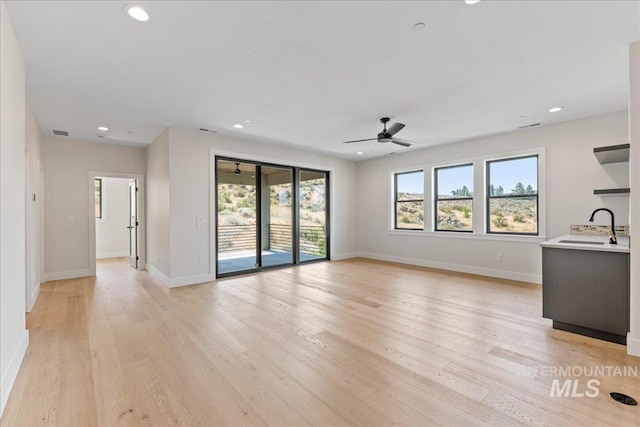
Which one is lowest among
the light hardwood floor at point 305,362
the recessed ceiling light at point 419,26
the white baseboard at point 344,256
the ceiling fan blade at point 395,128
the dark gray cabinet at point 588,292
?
the light hardwood floor at point 305,362

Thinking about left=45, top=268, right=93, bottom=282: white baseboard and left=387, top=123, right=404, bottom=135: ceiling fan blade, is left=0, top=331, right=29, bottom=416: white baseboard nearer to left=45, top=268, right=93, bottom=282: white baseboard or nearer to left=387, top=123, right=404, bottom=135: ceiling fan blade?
left=45, top=268, right=93, bottom=282: white baseboard

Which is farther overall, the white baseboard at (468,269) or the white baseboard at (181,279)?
the white baseboard at (468,269)

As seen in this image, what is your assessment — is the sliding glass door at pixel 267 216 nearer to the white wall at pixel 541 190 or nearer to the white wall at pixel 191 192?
the white wall at pixel 191 192

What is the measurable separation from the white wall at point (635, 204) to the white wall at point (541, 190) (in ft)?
7.83

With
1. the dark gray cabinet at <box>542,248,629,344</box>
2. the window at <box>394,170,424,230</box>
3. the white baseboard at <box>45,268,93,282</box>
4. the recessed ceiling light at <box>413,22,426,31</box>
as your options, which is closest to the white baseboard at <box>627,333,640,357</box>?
the dark gray cabinet at <box>542,248,629,344</box>

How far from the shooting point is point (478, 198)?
5.79 metres

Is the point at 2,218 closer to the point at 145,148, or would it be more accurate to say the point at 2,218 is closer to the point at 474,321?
the point at 474,321

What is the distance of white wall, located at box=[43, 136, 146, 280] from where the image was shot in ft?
18.2

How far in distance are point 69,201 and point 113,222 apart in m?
2.84

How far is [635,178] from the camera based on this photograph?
2506 mm

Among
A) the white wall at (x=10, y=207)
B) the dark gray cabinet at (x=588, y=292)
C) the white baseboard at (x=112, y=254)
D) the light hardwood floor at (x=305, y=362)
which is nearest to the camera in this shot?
the light hardwood floor at (x=305, y=362)

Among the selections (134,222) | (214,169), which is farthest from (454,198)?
(134,222)

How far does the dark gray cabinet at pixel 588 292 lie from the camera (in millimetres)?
2723

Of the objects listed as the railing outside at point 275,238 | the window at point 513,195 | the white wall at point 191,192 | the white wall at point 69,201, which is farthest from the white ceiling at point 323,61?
the railing outside at point 275,238
